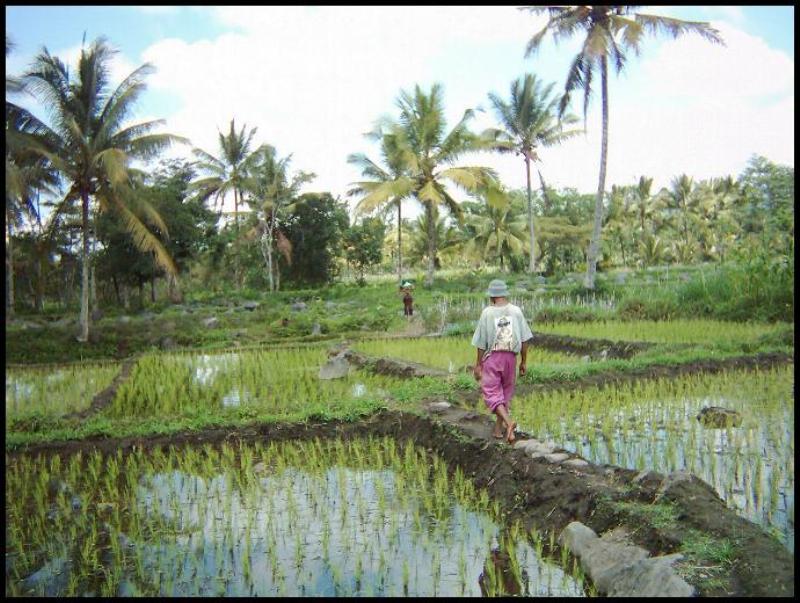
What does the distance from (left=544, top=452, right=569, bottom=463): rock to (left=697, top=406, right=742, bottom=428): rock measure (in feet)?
6.47

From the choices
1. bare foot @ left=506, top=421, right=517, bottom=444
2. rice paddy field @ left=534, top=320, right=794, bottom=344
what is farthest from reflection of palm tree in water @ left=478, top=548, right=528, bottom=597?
rice paddy field @ left=534, top=320, right=794, bottom=344

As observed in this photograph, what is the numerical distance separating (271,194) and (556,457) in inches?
927

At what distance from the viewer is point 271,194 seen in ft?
88.4

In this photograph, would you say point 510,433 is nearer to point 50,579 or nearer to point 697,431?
point 697,431

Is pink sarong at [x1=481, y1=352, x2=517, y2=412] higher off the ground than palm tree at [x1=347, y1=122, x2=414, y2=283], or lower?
lower

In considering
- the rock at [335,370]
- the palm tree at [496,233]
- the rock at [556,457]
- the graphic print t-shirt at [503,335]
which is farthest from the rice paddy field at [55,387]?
the palm tree at [496,233]

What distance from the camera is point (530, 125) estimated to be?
84.2 ft

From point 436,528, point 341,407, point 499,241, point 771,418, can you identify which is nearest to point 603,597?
point 436,528

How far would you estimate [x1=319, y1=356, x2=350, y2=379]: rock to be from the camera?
9891mm

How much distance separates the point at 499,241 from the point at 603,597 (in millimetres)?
28608

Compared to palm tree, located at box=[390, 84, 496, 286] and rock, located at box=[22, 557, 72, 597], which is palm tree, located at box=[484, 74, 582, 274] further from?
rock, located at box=[22, 557, 72, 597]

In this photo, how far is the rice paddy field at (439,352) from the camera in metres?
10.6

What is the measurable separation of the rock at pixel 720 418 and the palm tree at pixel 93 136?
1193cm

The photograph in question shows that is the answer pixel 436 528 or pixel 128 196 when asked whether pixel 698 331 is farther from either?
pixel 128 196
